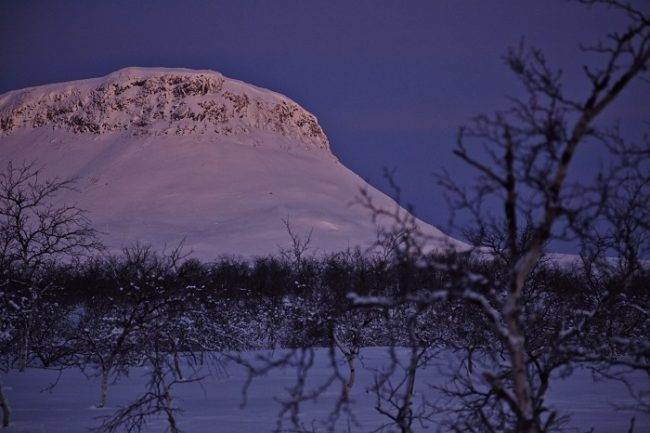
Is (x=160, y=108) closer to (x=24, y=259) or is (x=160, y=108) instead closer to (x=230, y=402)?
(x=24, y=259)

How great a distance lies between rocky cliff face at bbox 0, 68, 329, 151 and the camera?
128500 mm

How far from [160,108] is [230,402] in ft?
393

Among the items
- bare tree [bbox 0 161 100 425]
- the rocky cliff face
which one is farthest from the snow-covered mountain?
bare tree [bbox 0 161 100 425]

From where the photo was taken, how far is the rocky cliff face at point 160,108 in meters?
128

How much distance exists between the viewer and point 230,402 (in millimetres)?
16578

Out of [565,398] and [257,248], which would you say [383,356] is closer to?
[565,398]

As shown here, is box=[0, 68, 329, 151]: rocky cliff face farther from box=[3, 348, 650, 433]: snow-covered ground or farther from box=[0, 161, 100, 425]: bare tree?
box=[3, 348, 650, 433]: snow-covered ground

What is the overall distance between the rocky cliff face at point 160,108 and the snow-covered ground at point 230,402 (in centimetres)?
10826

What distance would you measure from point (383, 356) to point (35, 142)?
377 ft

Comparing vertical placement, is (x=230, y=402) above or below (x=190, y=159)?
below

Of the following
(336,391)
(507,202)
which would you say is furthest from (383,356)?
(507,202)

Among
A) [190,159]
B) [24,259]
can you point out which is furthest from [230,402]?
[190,159]

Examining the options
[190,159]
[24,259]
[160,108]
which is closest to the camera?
[24,259]

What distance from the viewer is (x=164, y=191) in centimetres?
10762
